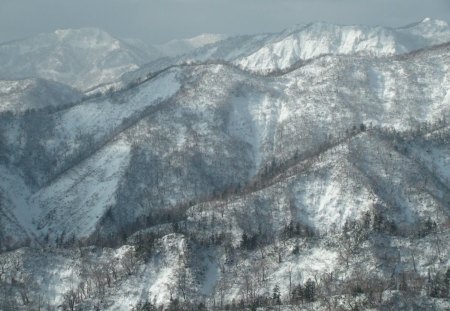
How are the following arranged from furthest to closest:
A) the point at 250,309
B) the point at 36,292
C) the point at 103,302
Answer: the point at 36,292 < the point at 103,302 < the point at 250,309

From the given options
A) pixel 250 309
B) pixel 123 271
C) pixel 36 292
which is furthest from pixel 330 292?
pixel 36 292

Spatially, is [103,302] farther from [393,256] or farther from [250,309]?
[393,256]

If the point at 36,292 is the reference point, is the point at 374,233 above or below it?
above

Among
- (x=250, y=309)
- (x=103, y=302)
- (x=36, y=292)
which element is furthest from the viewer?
(x=36, y=292)

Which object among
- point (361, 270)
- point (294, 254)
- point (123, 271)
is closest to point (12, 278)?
point (123, 271)

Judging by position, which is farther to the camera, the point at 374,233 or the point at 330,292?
the point at 374,233

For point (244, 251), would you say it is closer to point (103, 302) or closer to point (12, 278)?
point (103, 302)

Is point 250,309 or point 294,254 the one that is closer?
point 250,309

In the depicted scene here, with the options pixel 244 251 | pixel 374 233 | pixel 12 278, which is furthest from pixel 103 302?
pixel 374 233
